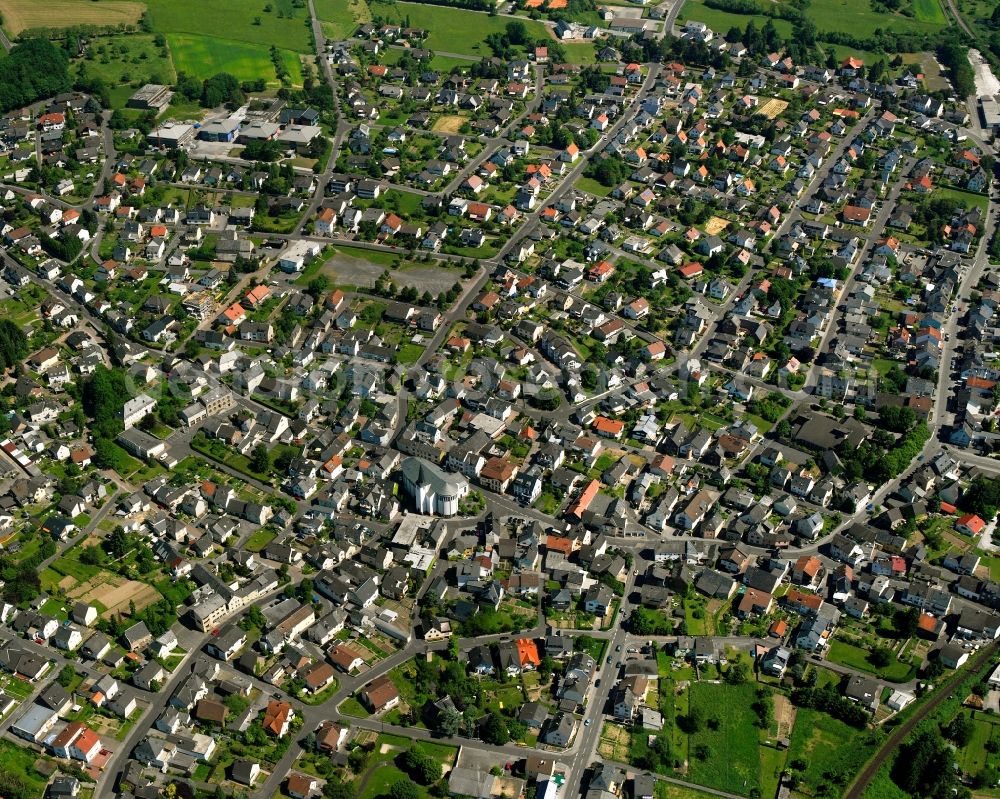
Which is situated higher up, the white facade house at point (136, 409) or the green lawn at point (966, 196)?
the green lawn at point (966, 196)

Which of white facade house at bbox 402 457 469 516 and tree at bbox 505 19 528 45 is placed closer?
white facade house at bbox 402 457 469 516

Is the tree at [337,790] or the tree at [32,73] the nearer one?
the tree at [337,790]

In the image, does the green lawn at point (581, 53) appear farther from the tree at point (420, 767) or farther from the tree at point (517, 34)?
the tree at point (420, 767)

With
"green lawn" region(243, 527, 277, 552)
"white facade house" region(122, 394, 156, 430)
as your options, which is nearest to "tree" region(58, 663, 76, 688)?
"green lawn" region(243, 527, 277, 552)

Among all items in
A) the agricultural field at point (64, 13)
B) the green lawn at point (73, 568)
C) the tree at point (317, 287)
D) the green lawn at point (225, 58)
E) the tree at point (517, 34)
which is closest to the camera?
the green lawn at point (73, 568)

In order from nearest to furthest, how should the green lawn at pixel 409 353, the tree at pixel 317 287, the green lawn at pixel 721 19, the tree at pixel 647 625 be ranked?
the tree at pixel 647 625 → the green lawn at pixel 409 353 → the tree at pixel 317 287 → the green lawn at pixel 721 19

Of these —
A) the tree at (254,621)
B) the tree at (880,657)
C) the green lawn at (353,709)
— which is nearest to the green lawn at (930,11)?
the tree at (880,657)

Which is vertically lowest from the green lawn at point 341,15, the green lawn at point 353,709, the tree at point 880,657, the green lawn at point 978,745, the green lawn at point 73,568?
the green lawn at point 341,15

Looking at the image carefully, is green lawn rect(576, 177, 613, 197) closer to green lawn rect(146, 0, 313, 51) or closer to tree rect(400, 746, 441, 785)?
green lawn rect(146, 0, 313, 51)
